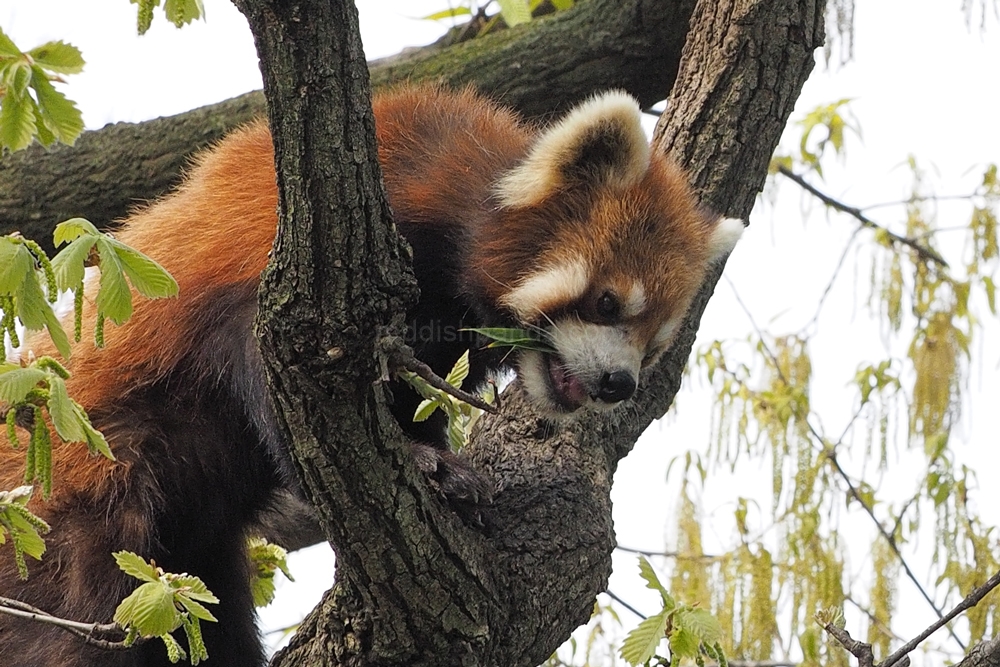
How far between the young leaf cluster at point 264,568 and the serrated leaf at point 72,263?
1834 mm

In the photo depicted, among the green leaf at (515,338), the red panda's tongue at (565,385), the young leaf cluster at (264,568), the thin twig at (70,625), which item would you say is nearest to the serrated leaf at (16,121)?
the thin twig at (70,625)

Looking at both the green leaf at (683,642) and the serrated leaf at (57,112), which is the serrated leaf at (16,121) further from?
the green leaf at (683,642)

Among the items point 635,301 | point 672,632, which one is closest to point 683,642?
point 672,632

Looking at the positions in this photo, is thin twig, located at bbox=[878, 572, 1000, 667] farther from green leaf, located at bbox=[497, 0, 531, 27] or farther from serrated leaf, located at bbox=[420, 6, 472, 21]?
serrated leaf, located at bbox=[420, 6, 472, 21]

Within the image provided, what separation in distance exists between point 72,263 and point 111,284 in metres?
0.09

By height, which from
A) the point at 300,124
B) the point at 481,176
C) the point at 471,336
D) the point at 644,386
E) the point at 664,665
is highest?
the point at 300,124

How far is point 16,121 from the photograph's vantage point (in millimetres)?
2248

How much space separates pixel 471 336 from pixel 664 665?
141 cm

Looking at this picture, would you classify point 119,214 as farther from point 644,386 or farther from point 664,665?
point 664,665

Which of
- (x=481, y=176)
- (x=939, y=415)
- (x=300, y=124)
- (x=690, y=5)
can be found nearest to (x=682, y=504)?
(x=939, y=415)

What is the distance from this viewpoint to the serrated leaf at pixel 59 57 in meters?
2.32

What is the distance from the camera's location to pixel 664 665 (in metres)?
2.89

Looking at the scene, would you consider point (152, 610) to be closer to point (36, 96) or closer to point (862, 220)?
point (36, 96)

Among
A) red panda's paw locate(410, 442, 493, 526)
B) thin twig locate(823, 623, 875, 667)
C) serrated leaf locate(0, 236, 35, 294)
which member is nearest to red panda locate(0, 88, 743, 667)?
red panda's paw locate(410, 442, 493, 526)
